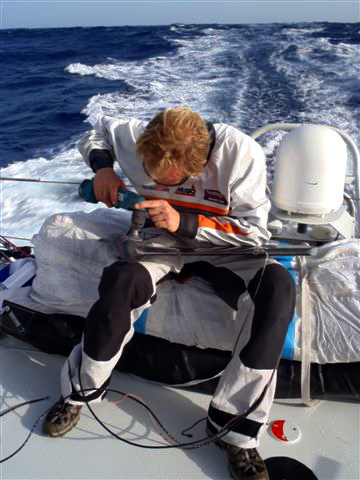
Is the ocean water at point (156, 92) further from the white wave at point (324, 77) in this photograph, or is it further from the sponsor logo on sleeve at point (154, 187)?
the sponsor logo on sleeve at point (154, 187)

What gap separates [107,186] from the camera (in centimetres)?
173

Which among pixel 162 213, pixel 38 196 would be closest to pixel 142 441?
pixel 162 213

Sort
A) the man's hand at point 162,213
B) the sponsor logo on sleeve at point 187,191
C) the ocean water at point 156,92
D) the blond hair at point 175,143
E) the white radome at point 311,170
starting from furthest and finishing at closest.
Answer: the ocean water at point 156,92, the white radome at point 311,170, the sponsor logo on sleeve at point 187,191, the man's hand at point 162,213, the blond hair at point 175,143

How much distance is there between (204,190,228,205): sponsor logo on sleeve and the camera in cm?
175

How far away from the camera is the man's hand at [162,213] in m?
1.56

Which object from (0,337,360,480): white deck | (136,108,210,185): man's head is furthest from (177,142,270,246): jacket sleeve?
(0,337,360,480): white deck

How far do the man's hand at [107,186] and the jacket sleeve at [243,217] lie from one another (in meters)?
0.28

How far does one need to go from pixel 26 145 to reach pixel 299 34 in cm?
→ 896

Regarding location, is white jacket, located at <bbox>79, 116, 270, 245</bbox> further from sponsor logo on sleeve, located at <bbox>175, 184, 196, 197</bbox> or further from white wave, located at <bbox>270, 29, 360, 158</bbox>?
white wave, located at <bbox>270, 29, 360, 158</bbox>

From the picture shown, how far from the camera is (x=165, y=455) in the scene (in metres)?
1.56

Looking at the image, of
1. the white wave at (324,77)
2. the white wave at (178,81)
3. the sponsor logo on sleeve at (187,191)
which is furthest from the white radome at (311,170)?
the white wave at (178,81)

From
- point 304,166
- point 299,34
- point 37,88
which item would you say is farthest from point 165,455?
point 299,34

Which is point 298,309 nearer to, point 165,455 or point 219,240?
point 219,240

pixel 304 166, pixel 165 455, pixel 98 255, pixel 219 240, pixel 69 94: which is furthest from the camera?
pixel 69 94
